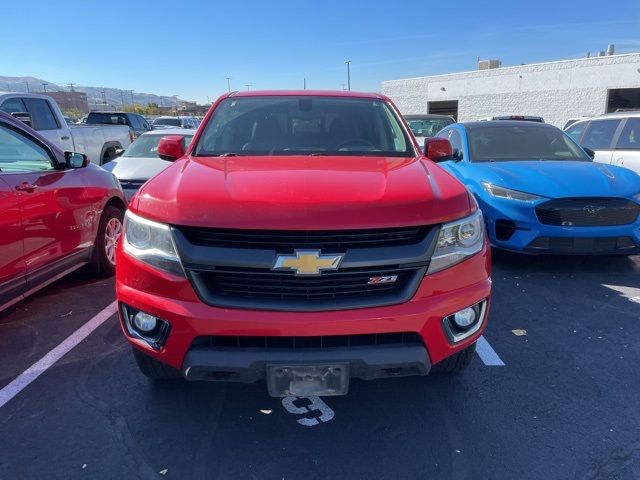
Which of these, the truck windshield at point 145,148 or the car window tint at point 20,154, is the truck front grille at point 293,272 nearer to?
the car window tint at point 20,154

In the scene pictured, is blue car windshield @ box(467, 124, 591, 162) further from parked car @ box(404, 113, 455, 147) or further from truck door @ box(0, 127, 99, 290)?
parked car @ box(404, 113, 455, 147)

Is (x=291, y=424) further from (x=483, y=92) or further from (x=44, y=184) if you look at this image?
(x=483, y=92)

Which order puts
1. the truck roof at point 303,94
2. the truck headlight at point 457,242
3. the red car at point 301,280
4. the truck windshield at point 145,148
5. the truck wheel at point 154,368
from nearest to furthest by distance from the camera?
the red car at point 301,280 < the truck headlight at point 457,242 < the truck wheel at point 154,368 < the truck roof at point 303,94 < the truck windshield at point 145,148

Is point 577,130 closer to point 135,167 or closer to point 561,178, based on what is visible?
point 561,178

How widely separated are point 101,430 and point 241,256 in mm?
1287

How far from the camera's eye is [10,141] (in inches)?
150

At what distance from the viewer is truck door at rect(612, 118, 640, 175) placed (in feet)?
23.8

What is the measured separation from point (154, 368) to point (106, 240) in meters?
2.77

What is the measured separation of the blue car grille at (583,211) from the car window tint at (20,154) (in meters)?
4.56

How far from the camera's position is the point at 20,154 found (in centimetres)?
396

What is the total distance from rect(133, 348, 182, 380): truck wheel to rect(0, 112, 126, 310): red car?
4.67 feet

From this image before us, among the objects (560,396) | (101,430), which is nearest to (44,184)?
(101,430)

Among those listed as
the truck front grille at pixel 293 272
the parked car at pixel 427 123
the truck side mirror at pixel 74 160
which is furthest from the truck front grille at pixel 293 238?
the parked car at pixel 427 123

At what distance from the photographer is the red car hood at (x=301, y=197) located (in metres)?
2.20
